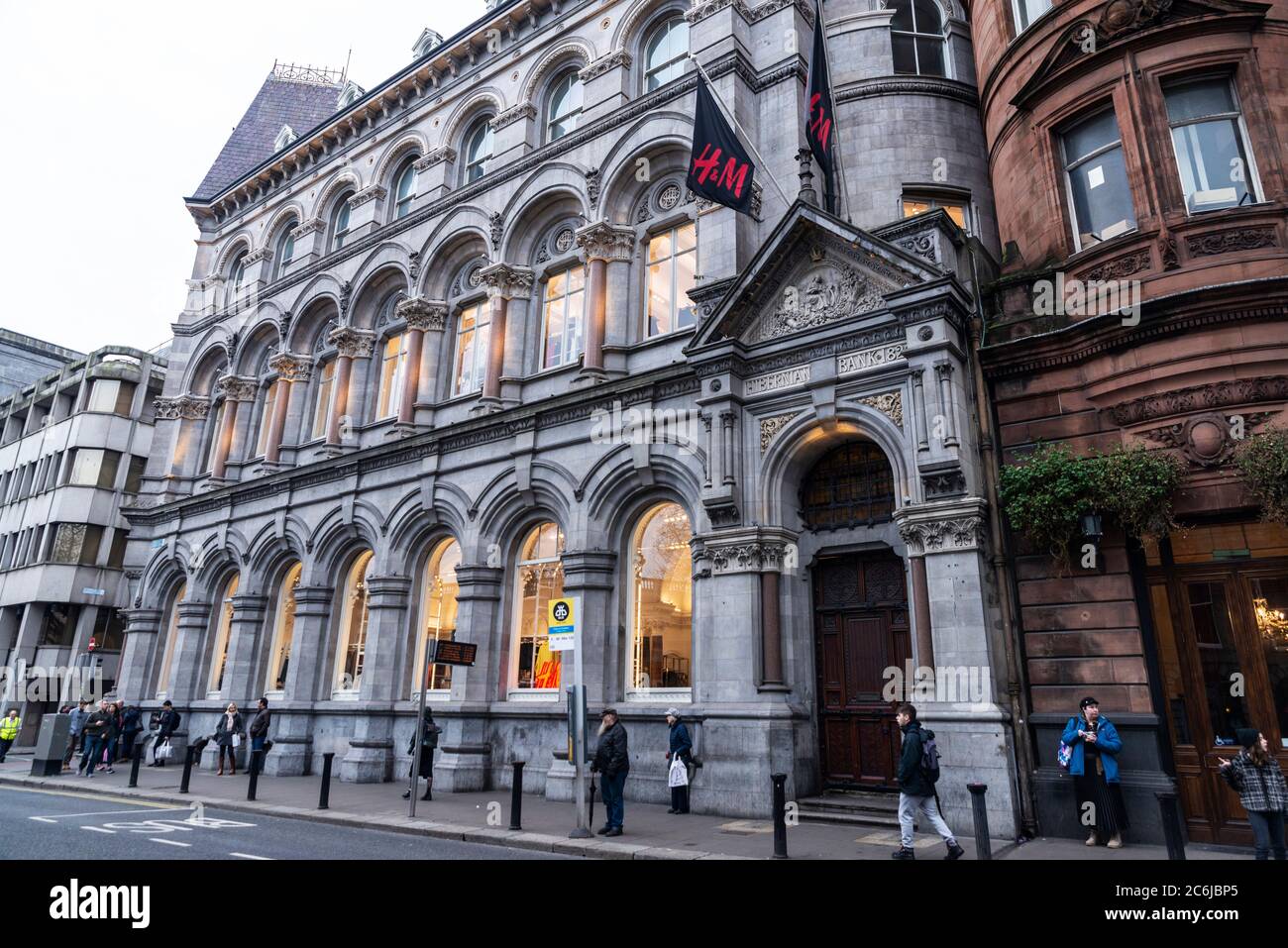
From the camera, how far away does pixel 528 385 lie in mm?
20344

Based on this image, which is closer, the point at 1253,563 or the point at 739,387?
the point at 1253,563

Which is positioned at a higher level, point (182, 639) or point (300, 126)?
point (300, 126)

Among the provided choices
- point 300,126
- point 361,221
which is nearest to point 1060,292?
point 361,221

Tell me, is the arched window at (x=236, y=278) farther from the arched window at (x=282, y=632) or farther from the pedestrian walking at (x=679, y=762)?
the pedestrian walking at (x=679, y=762)

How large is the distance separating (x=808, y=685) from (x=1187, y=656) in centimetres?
575

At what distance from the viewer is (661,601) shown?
1680cm

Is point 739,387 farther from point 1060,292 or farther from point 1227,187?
point 1227,187

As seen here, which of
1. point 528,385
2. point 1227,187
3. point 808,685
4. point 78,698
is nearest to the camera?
point 1227,187

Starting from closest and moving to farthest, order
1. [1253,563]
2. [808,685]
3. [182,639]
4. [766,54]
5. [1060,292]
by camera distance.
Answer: [1253,563], [1060,292], [808,685], [766,54], [182,639]

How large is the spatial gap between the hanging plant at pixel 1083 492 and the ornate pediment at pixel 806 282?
376 cm

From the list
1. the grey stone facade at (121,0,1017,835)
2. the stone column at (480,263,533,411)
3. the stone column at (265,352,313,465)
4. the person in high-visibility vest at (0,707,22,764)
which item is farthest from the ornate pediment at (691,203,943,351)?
the person in high-visibility vest at (0,707,22,764)

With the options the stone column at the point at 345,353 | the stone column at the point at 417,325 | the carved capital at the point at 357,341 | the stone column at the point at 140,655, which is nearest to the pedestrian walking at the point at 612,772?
the stone column at the point at 417,325

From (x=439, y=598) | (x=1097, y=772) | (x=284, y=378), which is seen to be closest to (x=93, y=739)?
(x=439, y=598)

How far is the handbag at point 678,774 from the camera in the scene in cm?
1370
